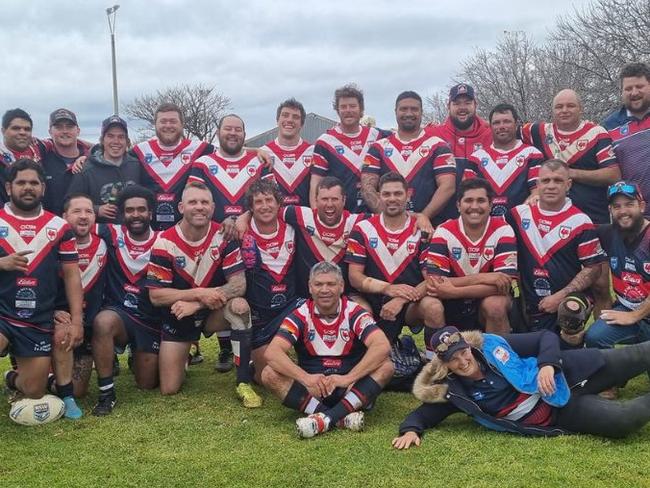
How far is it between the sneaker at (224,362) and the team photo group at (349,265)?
0.02 m

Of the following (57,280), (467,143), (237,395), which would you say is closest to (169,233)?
(57,280)

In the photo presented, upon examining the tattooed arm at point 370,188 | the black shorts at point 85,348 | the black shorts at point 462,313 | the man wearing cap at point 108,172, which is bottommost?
the black shorts at point 85,348

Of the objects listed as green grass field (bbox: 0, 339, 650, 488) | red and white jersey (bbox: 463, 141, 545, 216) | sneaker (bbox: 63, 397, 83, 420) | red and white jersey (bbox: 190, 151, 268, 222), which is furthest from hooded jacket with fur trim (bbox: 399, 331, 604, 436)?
red and white jersey (bbox: 190, 151, 268, 222)

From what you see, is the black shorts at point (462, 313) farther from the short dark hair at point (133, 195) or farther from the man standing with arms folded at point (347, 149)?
the short dark hair at point (133, 195)

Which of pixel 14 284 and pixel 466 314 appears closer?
pixel 14 284

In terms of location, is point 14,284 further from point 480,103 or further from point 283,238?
point 480,103

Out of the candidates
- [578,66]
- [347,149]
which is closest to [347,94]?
[347,149]

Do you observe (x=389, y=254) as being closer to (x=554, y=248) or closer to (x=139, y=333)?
(x=554, y=248)

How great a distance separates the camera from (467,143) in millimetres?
7602

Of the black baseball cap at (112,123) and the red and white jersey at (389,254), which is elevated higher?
the black baseball cap at (112,123)

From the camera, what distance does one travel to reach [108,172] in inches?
282

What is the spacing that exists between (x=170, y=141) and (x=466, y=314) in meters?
3.89

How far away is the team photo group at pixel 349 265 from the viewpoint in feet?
16.2

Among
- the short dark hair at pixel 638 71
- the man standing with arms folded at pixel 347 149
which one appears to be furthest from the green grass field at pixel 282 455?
the short dark hair at pixel 638 71
